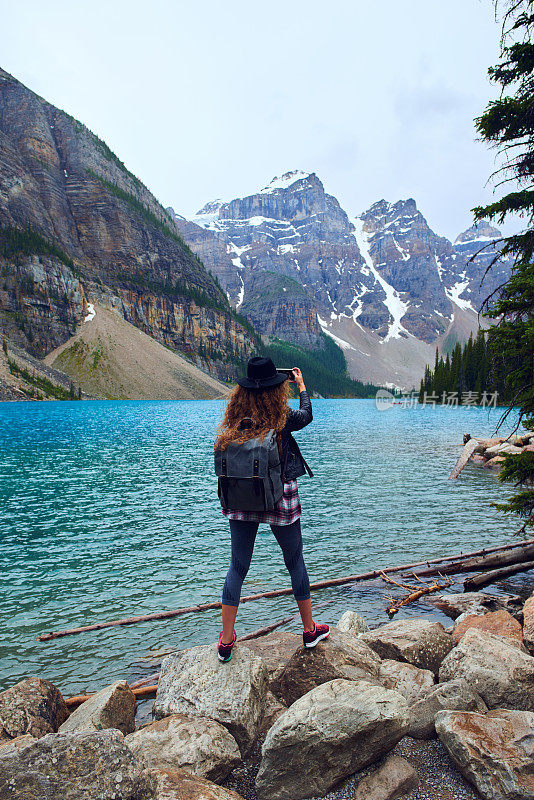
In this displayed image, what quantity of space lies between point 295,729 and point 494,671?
2.75m

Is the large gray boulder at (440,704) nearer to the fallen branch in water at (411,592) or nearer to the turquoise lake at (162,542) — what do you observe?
the turquoise lake at (162,542)

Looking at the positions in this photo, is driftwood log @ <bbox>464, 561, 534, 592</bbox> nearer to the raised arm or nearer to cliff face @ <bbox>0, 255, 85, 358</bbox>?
the raised arm

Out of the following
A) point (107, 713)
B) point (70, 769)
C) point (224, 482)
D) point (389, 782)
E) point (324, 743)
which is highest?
point (224, 482)

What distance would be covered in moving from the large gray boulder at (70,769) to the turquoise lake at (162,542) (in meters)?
4.74

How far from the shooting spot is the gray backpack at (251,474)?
15.8 ft

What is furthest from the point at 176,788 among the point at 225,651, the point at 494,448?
the point at 494,448

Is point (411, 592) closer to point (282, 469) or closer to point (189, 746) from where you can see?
point (282, 469)

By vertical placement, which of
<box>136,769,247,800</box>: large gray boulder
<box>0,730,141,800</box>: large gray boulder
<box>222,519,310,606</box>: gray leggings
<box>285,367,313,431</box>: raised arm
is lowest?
<box>136,769,247,800</box>: large gray boulder

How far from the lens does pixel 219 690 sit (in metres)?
5.10

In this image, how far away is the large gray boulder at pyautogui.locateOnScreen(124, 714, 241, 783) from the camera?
13.9 ft

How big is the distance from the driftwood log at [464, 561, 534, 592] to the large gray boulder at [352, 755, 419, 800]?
7.65m

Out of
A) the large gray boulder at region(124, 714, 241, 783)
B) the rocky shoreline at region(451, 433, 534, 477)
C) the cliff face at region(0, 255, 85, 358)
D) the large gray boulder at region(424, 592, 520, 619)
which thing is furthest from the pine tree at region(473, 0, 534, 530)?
the cliff face at region(0, 255, 85, 358)

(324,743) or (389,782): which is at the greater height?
(324,743)

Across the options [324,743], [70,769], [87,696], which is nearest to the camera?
[70,769]
